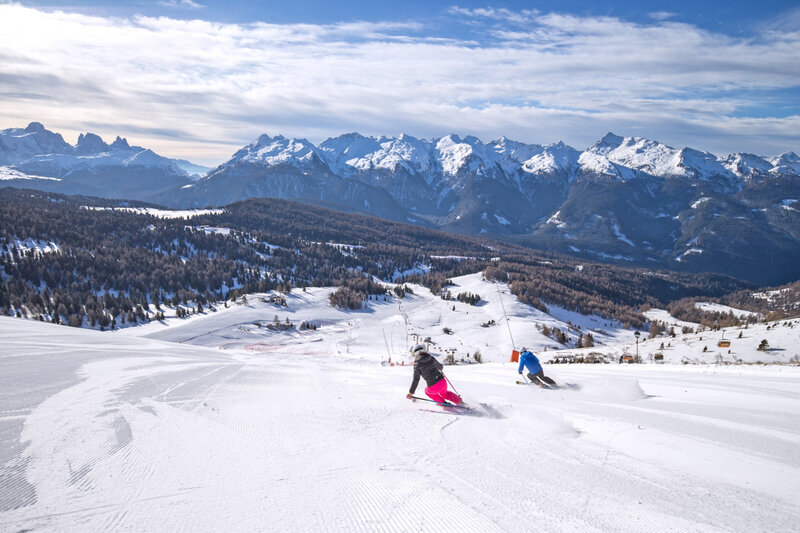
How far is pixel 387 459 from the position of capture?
5660 mm

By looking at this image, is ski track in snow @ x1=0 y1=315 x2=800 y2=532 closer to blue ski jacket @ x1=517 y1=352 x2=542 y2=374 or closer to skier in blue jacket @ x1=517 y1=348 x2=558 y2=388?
skier in blue jacket @ x1=517 y1=348 x2=558 y2=388

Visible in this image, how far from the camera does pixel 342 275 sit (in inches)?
5025

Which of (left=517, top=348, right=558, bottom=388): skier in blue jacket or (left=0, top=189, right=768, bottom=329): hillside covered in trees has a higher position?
(left=517, top=348, right=558, bottom=388): skier in blue jacket

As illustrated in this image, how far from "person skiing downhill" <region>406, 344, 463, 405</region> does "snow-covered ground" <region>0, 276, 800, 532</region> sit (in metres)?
0.42

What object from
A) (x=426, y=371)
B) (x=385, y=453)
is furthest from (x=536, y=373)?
(x=385, y=453)

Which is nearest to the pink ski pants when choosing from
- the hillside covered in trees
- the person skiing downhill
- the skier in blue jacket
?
the person skiing downhill

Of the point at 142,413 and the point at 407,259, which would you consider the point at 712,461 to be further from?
the point at 407,259

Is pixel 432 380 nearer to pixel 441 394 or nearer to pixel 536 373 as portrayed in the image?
pixel 441 394

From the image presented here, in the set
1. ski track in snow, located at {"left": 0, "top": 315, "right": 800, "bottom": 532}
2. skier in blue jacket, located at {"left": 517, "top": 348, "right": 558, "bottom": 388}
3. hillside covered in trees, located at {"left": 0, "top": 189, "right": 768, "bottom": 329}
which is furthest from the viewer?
hillside covered in trees, located at {"left": 0, "top": 189, "right": 768, "bottom": 329}

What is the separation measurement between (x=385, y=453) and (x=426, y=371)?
384 cm

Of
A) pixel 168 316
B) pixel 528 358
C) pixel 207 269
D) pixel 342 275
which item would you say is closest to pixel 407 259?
pixel 342 275

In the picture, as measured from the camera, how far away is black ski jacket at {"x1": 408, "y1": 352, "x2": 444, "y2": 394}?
376 inches

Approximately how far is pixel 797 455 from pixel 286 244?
161339 mm

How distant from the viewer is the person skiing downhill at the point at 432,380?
9266 mm
